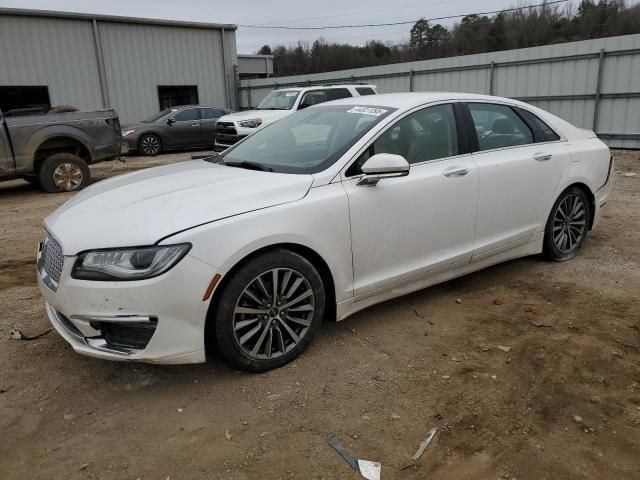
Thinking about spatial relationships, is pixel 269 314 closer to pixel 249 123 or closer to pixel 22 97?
pixel 249 123

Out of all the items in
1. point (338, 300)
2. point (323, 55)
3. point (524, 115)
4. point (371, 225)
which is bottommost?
point (338, 300)

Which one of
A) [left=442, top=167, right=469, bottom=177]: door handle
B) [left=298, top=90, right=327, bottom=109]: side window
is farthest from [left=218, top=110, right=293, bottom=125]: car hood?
[left=442, top=167, right=469, bottom=177]: door handle

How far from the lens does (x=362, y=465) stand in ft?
8.12

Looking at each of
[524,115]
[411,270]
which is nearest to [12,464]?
[411,270]

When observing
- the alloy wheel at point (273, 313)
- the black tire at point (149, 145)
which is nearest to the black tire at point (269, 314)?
the alloy wheel at point (273, 313)

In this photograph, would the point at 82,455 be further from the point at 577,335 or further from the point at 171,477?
the point at 577,335

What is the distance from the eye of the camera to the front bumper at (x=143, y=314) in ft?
9.15

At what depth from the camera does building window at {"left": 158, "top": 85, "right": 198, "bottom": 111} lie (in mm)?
22234

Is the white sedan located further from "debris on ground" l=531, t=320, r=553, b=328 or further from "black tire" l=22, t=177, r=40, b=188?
"black tire" l=22, t=177, r=40, b=188

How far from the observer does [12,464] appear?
255 cm

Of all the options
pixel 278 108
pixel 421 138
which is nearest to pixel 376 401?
pixel 421 138

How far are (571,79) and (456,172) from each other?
12062 mm

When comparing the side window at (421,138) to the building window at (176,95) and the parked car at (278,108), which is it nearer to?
the parked car at (278,108)

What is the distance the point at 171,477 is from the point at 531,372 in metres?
2.12
